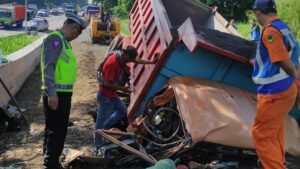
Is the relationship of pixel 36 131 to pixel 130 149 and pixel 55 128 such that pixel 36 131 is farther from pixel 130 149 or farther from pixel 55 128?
pixel 130 149

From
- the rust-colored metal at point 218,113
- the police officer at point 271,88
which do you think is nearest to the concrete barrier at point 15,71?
the rust-colored metal at point 218,113

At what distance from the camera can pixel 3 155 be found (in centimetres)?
589

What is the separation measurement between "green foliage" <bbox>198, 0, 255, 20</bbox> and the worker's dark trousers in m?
Answer: 32.5

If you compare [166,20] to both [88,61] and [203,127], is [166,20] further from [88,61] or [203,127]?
[88,61]

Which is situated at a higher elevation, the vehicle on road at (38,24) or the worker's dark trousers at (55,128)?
the worker's dark trousers at (55,128)

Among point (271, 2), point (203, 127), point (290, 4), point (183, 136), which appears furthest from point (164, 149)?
point (290, 4)

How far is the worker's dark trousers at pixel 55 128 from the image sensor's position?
502cm

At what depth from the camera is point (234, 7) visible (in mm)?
37000

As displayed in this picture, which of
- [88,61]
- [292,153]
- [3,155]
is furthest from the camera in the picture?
[88,61]

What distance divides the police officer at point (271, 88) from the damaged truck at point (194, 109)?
0.71m

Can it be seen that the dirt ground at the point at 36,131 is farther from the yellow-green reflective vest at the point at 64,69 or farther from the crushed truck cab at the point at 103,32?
the crushed truck cab at the point at 103,32

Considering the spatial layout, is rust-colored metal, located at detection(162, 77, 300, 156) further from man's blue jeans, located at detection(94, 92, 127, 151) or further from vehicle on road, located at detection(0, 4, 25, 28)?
vehicle on road, located at detection(0, 4, 25, 28)

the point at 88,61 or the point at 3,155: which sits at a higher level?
the point at 3,155

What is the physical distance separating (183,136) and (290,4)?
55.6 ft
